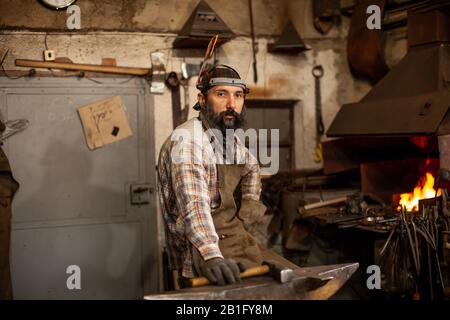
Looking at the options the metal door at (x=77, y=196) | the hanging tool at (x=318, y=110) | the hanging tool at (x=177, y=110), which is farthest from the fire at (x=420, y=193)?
the metal door at (x=77, y=196)

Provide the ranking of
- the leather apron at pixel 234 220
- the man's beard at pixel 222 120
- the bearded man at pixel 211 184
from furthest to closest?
the man's beard at pixel 222 120 < the leather apron at pixel 234 220 < the bearded man at pixel 211 184

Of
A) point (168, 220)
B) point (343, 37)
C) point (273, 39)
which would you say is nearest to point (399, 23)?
point (343, 37)

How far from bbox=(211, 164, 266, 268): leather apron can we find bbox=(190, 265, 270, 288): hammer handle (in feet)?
0.68

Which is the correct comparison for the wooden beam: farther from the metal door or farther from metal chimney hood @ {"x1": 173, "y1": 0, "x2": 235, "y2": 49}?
metal chimney hood @ {"x1": 173, "y1": 0, "x2": 235, "y2": 49}

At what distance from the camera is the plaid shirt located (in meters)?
2.53

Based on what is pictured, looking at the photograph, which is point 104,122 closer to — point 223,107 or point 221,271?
point 223,107

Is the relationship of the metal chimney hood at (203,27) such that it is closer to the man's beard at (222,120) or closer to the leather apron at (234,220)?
the man's beard at (222,120)

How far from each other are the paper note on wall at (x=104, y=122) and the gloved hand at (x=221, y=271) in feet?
8.20

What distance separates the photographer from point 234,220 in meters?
2.88

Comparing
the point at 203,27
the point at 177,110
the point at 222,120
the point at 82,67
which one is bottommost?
the point at 222,120

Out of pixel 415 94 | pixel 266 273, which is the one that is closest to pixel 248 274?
pixel 266 273

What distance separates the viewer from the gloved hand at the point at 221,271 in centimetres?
229

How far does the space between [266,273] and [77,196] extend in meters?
2.56

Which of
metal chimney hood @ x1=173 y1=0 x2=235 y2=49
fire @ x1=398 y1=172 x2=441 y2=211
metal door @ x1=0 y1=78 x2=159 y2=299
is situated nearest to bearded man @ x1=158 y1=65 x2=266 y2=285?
metal chimney hood @ x1=173 y1=0 x2=235 y2=49
